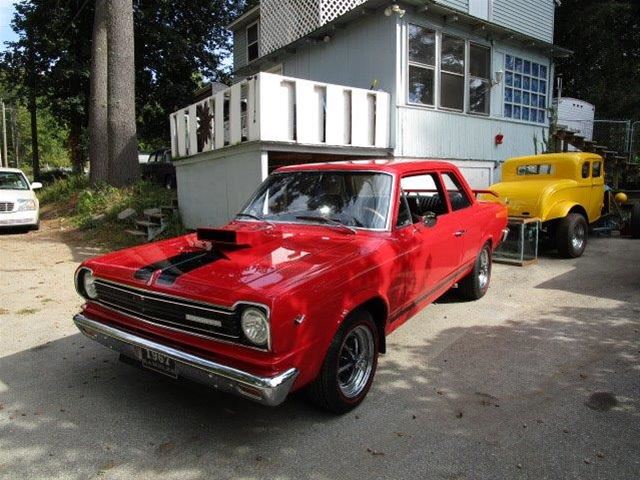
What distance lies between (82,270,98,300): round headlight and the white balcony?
16.5 feet

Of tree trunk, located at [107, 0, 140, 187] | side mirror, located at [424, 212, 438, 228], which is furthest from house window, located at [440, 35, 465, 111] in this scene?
tree trunk, located at [107, 0, 140, 187]

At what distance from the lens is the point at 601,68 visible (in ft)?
78.1

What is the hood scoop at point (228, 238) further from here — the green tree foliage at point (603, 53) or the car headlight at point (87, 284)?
the green tree foliage at point (603, 53)

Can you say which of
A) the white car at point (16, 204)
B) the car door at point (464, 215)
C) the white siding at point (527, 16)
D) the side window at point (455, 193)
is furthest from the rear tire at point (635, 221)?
the white car at point (16, 204)

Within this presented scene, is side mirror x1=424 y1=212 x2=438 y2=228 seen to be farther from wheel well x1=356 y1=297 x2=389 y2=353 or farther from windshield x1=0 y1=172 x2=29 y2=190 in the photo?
windshield x1=0 y1=172 x2=29 y2=190

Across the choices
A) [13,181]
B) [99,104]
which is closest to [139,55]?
[99,104]

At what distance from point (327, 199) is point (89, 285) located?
2.01 metres

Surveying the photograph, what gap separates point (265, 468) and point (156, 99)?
23341mm

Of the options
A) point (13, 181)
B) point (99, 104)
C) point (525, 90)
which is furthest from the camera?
point (99, 104)

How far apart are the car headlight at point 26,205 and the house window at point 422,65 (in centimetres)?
955

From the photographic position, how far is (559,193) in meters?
8.45

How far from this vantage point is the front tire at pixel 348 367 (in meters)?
3.10

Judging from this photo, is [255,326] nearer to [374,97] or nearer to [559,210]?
[559,210]

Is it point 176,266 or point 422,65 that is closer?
point 176,266
